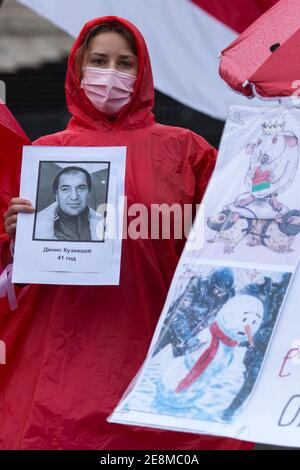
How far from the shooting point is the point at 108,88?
11.5 ft

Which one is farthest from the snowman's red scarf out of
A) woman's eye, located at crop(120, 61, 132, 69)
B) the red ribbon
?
woman's eye, located at crop(120, 61, 132, 69)

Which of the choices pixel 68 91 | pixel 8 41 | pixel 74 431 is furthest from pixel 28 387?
pixel 8 41

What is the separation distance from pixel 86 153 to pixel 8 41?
3300 mm

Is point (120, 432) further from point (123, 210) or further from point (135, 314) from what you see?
point (123, 210)

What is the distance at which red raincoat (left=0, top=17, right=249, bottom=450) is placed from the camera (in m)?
3.40

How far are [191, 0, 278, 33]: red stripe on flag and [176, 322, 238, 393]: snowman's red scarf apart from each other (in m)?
2.78

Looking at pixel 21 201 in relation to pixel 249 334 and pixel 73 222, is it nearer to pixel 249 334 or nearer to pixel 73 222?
pixel 73 222

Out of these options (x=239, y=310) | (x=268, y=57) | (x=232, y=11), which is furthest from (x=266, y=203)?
(x=232, y=11)

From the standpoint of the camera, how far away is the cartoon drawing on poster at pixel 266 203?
3.03 meters

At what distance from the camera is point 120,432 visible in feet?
11.1

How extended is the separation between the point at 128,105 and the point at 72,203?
407mm

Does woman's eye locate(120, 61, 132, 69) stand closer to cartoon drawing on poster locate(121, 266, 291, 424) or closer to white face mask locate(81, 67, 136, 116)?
white face mask locate(81, 67, 136, 116)

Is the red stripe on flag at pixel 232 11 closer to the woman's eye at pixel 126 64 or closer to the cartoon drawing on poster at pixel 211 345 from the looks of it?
the woman's eye at pixel 126 64

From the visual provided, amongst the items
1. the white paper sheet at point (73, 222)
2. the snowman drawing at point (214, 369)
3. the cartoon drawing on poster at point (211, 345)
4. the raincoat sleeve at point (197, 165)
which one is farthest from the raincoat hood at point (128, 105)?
the snowman drawing at point (214, 369)
